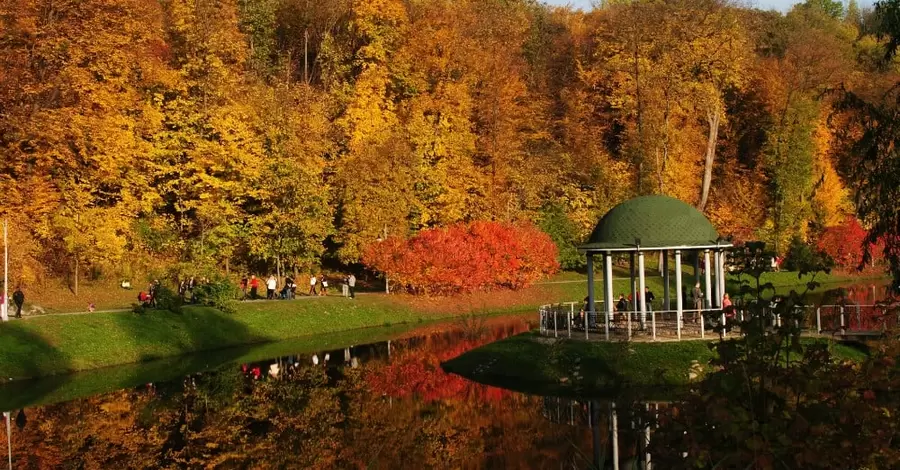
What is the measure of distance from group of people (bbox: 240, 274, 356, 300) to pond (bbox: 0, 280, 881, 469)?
504 inches

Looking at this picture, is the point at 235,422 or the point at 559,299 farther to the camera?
the point at 559,299

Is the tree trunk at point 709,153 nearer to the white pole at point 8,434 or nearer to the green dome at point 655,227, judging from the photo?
the green dome at point 655,227

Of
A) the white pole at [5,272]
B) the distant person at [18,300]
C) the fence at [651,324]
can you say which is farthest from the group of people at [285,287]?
the fence at [651,324]

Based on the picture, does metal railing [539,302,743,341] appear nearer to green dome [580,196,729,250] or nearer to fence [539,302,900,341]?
fence [539,302,900,341]

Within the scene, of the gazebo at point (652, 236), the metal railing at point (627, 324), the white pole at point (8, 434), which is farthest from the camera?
the gazebo at point (652, 236)

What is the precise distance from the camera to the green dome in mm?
33344

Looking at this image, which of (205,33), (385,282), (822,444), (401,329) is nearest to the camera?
(822,444)

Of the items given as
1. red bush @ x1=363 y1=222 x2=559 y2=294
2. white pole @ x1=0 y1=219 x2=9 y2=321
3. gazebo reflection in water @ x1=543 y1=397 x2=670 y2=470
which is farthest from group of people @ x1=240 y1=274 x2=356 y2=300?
gazebo reflection in water @ x1=543 y1=397 x2=670 y2=470

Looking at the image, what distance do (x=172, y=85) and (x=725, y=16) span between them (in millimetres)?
39402

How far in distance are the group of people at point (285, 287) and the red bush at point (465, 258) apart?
2.26m

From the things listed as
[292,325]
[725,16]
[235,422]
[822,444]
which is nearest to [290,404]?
[235,422]

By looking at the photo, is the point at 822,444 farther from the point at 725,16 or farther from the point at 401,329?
the point at 725,16

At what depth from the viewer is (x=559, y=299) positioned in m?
64.0

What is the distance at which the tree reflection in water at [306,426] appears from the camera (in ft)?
75.3
